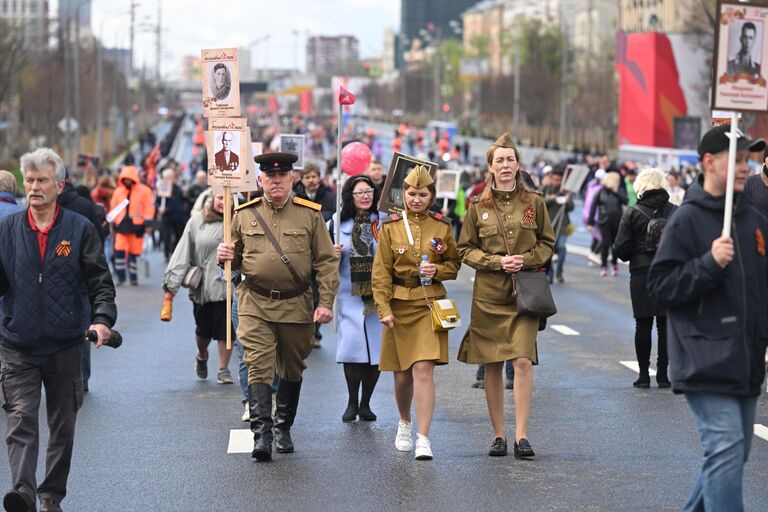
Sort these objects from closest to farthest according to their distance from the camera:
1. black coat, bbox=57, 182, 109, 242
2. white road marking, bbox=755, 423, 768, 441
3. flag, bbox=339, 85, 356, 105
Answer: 1. white road marking, bbox=755, 423, 768, 441
2. black coat, bbox=57, 182, 109, 242
3. flag, bbox=339, 85, 356, 105

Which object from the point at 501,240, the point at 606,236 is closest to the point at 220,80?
the point at 501,240

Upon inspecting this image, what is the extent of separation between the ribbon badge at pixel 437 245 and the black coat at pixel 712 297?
9.90 ft

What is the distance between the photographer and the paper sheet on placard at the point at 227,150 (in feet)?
38.2

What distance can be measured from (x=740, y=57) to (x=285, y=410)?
405 cm

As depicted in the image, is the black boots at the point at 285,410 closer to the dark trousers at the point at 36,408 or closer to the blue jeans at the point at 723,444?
the dark trousers at the point at 36,408

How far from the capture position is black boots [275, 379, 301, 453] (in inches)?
397

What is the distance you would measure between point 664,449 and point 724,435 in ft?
11.4

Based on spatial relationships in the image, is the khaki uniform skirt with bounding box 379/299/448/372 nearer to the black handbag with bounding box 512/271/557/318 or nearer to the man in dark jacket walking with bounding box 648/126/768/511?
the black handbag with bounding box 512/271/557/318

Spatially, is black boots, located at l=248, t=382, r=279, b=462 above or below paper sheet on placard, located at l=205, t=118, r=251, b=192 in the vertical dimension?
below

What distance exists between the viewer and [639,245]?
13.0 m

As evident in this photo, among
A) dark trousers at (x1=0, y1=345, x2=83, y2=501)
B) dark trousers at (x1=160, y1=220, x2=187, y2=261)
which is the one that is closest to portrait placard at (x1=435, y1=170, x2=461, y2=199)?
dark trousers at (x1=160, y1=220, x2=187, y2=261)

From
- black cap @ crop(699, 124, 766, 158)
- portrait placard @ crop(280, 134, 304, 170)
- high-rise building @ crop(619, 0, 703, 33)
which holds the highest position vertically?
high-rise building @ crop(619, 0, 703, 33)

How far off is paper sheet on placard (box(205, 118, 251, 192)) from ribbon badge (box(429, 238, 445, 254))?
7.26 ft

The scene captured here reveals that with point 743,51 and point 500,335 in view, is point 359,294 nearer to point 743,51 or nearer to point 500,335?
point 500,335
